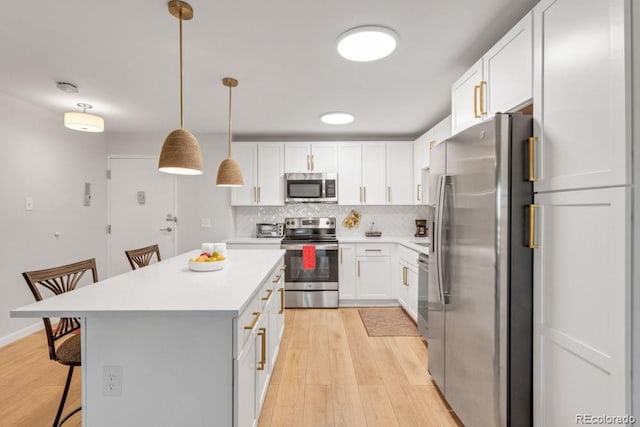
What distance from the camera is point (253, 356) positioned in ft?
5.43

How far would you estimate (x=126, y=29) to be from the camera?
1.95 m

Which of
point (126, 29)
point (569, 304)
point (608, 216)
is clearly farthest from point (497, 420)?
point (126, 29)

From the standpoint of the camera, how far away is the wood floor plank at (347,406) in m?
1.93

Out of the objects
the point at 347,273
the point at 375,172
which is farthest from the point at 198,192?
the point at 375,172

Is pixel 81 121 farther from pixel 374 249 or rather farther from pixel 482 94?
pixel 374 249

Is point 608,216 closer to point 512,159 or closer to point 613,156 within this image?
point 613,156

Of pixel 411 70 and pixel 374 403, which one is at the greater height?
pixel 411 70

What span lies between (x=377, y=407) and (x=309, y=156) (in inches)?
126

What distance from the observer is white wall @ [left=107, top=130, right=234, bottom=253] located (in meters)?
4.57

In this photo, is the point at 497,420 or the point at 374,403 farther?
the point at 374,403

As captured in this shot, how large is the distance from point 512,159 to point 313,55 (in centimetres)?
150

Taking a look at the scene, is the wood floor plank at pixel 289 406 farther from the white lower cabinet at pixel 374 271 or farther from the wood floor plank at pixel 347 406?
the white lower cabinet at pixel 374 271

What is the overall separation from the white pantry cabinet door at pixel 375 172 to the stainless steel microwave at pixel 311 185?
445 mm

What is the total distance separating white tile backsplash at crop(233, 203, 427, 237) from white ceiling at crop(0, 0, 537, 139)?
1505 millimetres
